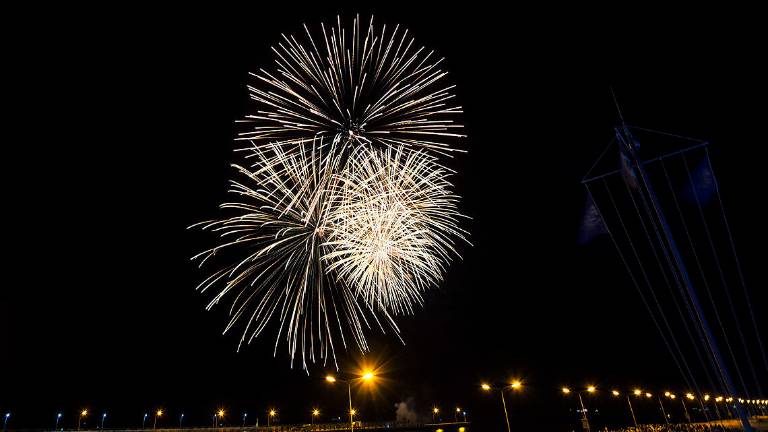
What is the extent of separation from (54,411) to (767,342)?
11511 centimetres

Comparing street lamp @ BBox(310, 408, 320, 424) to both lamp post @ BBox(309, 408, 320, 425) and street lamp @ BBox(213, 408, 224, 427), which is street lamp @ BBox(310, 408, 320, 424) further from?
street lamp @ BBox(213, 408, 224, 427)

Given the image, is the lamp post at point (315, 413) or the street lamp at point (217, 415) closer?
the street lamp at point (217, 415)

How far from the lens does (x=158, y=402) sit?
88375mm

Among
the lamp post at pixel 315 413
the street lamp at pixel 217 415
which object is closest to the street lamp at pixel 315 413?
the lamp post at pixel 315 413

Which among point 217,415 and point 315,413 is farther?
point 315,413

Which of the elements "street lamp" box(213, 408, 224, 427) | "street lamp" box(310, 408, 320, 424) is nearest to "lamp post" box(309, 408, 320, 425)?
"street lamp" box(310, 408, 320, 424)

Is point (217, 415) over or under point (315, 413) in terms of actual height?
over

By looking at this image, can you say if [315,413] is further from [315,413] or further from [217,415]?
[217,415]

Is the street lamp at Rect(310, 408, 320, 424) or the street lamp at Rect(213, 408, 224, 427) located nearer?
the street lamp at Rect(213, 408, 224, 427)

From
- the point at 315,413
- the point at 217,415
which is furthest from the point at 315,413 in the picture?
the point at 217,415

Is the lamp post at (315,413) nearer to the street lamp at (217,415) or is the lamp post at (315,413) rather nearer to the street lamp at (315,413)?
the street lamp at (315,413)

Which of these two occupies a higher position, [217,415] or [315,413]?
[217,415]

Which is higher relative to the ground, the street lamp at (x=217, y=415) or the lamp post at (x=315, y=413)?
the street lamp at (x=217, y=415)

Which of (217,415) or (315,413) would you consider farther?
(315,413)
